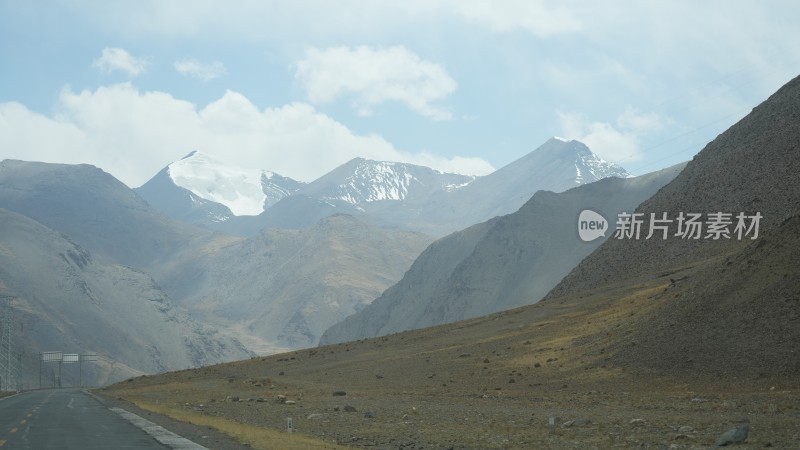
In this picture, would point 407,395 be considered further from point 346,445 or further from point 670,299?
point 346,445

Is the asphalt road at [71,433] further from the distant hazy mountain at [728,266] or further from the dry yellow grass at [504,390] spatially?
the distant hazy mountain at [728,266]

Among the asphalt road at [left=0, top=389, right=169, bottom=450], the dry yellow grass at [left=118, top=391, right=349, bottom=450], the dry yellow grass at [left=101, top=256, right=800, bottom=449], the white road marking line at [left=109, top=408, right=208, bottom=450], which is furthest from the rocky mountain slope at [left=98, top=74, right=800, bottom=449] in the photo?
the asphalt road at [left=0, top=389, right=169, bottom=450]

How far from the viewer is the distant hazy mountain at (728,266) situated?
51.2m

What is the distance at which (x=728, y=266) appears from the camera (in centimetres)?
6203

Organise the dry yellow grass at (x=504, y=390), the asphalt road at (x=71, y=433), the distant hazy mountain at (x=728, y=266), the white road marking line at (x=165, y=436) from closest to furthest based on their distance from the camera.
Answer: the white road marking line at (x=165, y=436)
the asphalt road at (x=71, y=433)
the dry yellow grass at (x=504, y=390)
the distant hazy mountain at (x=728, y=266)

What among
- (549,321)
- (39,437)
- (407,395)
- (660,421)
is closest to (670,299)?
(549,321)

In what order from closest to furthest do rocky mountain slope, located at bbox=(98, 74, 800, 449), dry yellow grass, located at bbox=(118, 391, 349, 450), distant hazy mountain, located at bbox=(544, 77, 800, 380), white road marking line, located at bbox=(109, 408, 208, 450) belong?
white road marking line, located at bbox=(109, 408, 208, 450) < dry yellow grass, located at bbox=(118, 391, 349, 450) < rocky mountain slope, located at bbox=(98, 74, 800, 449) < distant hazy mountain, located at bbox=(544, 77, 800, 380)

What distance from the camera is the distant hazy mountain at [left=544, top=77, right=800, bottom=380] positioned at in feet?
168

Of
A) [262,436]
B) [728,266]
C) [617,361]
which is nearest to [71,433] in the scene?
[262,436]

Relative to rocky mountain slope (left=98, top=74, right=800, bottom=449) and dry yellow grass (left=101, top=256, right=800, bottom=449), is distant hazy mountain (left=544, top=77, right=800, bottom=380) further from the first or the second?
dry yellow grass (left=101, top=256, right=800, bottom=449)

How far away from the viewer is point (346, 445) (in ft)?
92.1

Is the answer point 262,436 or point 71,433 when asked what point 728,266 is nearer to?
point 262,436

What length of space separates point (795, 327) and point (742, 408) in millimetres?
16279

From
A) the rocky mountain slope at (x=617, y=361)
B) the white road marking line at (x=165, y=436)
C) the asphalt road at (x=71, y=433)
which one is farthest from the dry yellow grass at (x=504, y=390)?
the asphalt road at (x=71, y=433)
